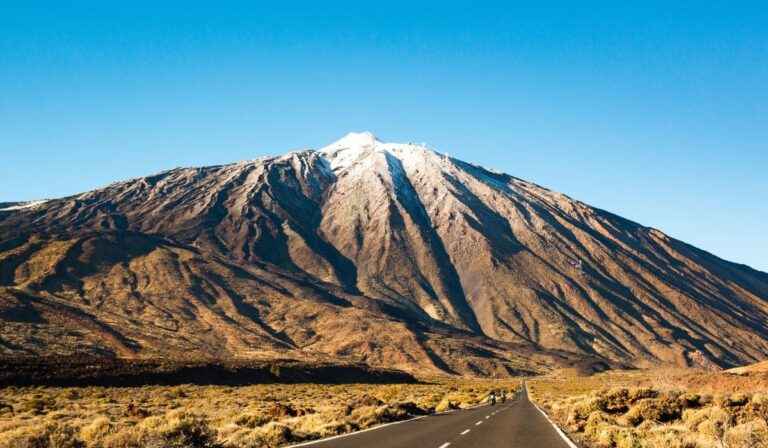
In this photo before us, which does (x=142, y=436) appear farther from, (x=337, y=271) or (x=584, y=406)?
(x=337, y=271)

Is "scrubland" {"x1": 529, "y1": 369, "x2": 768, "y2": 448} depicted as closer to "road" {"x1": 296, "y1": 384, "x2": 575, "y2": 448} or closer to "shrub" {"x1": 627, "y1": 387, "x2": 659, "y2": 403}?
"shrub" {"x1": 627, "y1": 387, "x2": 659, "y2": 403}

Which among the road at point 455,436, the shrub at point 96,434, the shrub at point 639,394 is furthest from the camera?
the shrub at point 639,394

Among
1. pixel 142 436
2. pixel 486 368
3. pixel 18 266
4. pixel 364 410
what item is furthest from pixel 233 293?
pixel 142 436

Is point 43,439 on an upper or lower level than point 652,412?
upper

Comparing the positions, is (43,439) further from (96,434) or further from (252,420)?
(252,420)

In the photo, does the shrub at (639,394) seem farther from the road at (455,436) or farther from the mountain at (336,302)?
the mountain at (336,302)

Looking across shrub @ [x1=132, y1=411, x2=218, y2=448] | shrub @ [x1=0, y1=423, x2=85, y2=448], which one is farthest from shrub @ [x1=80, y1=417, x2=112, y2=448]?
shrub @ [x1=132, y1=411, x2=218, y2=448]

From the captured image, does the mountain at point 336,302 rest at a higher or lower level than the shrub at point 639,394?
higher

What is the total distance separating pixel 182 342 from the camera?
103 metres

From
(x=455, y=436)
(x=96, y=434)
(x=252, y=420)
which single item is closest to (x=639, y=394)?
(x=455, y=436)

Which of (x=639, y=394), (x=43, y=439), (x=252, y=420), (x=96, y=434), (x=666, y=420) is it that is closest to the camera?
(x=43, y=439)

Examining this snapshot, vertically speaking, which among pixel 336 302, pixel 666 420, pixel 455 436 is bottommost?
pixel 666 420

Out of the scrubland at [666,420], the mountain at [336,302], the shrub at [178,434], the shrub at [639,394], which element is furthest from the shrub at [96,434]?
the mountain at [336,302]

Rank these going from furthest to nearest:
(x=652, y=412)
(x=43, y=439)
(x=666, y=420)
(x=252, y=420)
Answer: (x=652, y=412)
(x=666, y=420)
(x=252, y=420)
(x=43, y=439)
